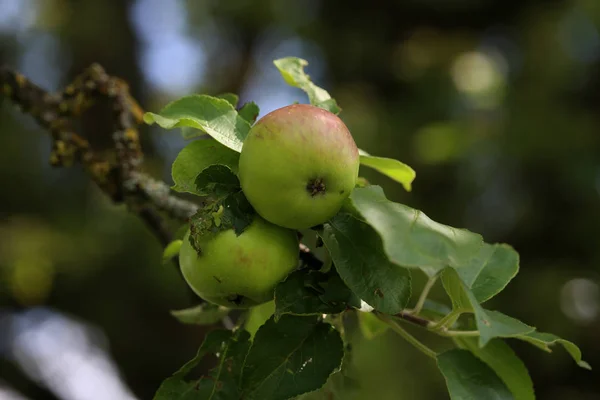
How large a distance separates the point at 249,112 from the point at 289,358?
274 millimetres

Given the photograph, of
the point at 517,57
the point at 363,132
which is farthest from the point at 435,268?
the point at 517,57

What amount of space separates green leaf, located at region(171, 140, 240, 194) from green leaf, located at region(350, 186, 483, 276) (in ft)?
0.54

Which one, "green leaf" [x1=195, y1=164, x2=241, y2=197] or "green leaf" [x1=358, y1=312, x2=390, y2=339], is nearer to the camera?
"green leaf" [x1=195, y1=164, x2=241, y2=197]

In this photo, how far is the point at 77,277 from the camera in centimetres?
226

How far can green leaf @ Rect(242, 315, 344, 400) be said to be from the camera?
55cm

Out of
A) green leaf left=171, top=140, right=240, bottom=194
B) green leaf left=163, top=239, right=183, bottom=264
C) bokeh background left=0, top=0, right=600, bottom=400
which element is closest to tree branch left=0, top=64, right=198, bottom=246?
green leaf left=163, top=239, right=183, bottom=264

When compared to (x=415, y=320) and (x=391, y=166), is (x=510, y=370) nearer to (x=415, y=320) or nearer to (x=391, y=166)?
(x=415, y=320)

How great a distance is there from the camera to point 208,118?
57cm

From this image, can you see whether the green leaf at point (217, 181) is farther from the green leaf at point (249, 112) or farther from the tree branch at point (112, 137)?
the tree branch at point (112, 137)

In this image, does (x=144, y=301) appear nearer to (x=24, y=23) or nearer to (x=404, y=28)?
(x=24, y=23)

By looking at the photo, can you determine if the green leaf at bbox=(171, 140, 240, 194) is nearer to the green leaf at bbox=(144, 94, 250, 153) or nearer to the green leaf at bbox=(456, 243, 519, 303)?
the green leaf at bbox=(144, 94, 250, 153)

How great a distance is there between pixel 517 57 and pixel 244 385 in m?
2.18

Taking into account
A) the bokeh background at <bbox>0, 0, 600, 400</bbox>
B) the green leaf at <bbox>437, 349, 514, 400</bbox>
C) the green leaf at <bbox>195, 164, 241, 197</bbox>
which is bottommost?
the bokeh background at <bbox>0, 0, 600, 400</bbox>

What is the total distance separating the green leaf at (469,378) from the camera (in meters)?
0.55
